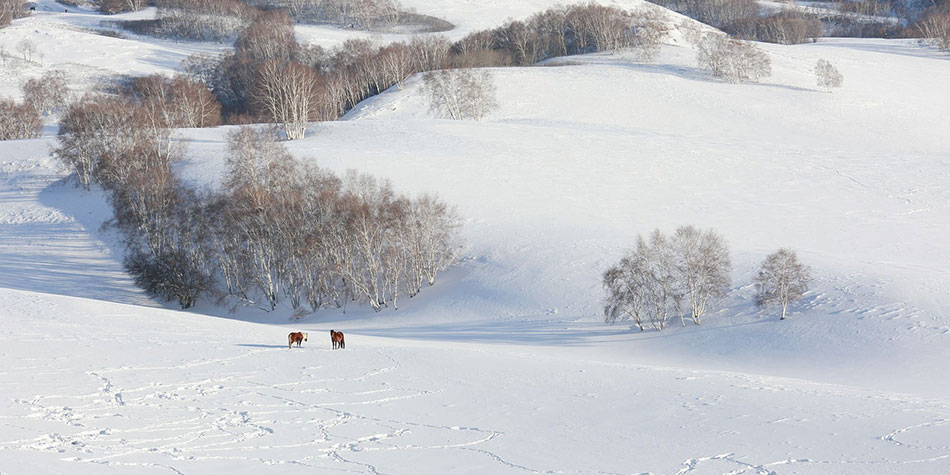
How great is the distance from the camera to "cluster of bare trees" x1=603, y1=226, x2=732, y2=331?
33.1m

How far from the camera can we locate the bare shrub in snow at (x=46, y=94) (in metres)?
103

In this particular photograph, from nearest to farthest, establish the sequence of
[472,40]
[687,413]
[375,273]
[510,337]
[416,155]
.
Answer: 1. [687,413]
2. [510,337]
3. [375,273]
4. [416,155]
5. [472,40]

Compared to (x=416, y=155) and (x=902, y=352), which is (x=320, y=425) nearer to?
(x=902, y=352)

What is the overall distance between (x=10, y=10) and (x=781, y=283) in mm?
183654

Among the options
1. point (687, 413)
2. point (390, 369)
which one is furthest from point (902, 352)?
point (390, 369)

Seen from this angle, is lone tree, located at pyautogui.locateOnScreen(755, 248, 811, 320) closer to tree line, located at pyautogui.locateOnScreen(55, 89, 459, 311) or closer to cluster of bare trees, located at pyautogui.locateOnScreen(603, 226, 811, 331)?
cluster of bare trees, located at pyautogui.locateOnScreen(603, 226, 811, 331)

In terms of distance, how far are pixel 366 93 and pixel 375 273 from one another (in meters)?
71.0

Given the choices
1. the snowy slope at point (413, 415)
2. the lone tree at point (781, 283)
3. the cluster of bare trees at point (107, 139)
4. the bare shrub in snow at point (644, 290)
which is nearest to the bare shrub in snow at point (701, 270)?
the bare shrub in snow at point (644, 290)

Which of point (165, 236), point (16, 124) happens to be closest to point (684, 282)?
point (165, 236)

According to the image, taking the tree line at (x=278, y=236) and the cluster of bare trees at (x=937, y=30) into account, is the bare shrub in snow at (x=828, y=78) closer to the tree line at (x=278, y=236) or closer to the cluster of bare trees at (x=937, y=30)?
the cluster of bare trees at (x=937, y=30)

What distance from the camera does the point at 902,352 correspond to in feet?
87.6

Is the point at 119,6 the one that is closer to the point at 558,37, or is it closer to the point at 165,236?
the point at 558,37

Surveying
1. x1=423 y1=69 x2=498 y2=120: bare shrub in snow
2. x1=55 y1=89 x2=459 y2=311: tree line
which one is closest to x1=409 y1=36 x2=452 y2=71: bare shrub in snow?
x1=423 y1=69 x2=498 y2=120: bare shrub in snow

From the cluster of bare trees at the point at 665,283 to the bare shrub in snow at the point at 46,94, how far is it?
304 feet
